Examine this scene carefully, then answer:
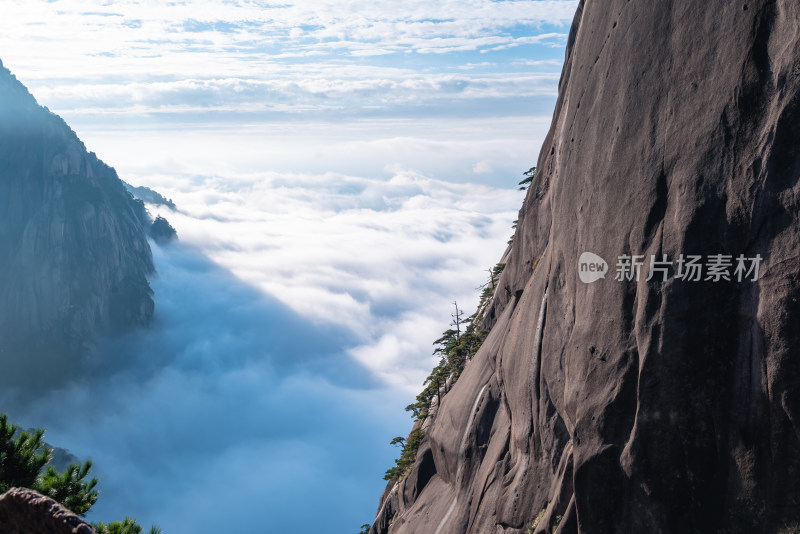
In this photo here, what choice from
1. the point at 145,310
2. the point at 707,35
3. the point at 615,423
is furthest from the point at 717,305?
the point at 145,310

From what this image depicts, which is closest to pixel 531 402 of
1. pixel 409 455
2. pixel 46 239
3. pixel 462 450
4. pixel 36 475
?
pixel 462 450

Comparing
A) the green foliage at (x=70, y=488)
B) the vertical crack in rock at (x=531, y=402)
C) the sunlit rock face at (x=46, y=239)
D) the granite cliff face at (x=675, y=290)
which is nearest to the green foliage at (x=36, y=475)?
the green foliage at (x=70, y=488)

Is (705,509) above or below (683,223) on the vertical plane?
below

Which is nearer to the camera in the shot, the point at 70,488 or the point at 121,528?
the point at 121,528

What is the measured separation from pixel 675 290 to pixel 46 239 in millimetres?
157736

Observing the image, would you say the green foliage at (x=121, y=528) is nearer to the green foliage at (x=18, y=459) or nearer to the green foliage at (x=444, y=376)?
the green foliage at (x=18, y=459)

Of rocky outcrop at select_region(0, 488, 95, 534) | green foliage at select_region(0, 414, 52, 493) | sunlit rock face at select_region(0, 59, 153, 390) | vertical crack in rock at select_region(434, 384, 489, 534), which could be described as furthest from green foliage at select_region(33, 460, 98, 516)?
sunlit rock face at select_region(0, 59, 153, 390)

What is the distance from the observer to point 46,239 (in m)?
142

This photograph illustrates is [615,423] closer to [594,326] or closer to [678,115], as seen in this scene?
[594,326]

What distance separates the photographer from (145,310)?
173m

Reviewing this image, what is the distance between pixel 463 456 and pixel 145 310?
16478cm

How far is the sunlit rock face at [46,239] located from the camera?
139 metres

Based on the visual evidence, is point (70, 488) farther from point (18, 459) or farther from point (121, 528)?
point (121, 528)

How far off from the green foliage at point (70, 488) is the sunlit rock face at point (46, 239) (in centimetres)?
14552
